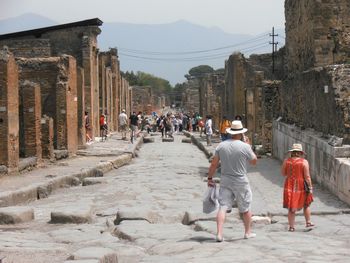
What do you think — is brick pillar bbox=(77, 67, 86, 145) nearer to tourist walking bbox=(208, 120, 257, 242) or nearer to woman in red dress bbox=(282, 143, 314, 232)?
woman in red dress bbox=(282, 143, 314, 232)

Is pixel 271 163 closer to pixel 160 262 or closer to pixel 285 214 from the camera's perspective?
pixel 285 214

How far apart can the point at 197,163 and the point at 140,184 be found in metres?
7.38

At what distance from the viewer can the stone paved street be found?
24.5 feet

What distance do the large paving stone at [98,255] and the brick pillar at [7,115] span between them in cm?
1011

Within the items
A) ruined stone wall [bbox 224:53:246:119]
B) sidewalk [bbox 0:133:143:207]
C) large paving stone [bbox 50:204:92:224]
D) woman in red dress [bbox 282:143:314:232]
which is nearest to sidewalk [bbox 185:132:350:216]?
woman in red dress [bbox 282:143:314:232]

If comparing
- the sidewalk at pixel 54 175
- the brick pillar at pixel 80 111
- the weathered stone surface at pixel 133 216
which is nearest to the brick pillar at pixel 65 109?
the sidewalk at pixel 54 175

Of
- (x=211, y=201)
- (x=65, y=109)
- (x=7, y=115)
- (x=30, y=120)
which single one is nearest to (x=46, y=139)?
(x=30, y=120)

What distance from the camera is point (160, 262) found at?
712cm

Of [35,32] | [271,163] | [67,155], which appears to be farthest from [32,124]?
[35,32]

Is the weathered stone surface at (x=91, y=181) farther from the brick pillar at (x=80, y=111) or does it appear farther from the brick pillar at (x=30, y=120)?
the brick pillar at (x=80, y=111)

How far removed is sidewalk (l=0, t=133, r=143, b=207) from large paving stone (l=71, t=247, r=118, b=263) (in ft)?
16.3

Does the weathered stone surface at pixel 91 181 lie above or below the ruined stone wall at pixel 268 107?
below

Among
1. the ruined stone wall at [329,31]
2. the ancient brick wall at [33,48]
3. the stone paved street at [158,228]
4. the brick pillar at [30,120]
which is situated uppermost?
the ancient brick wall at [33,48]

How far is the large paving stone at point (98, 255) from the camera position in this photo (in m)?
6.87
